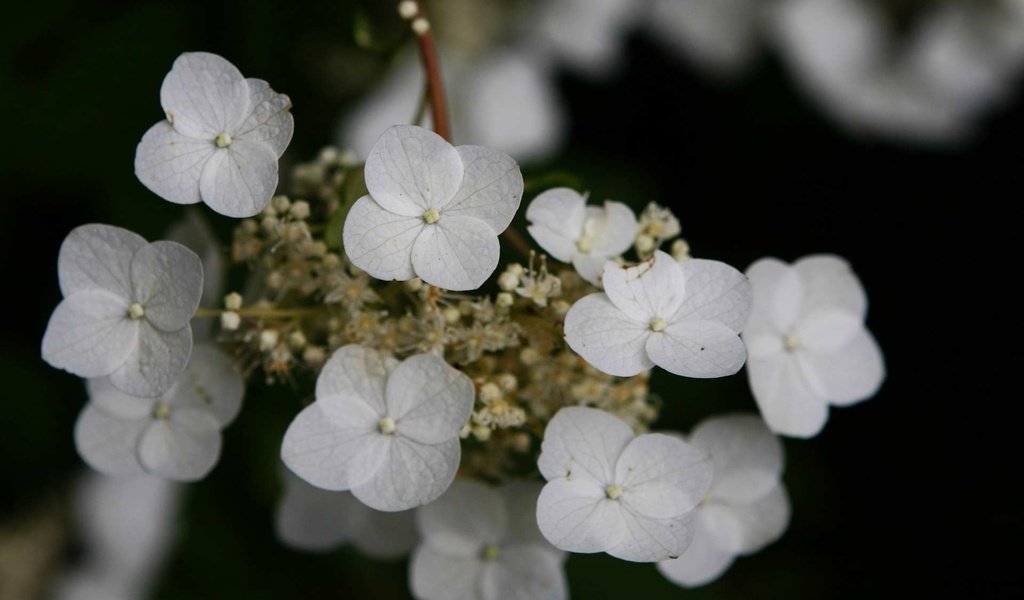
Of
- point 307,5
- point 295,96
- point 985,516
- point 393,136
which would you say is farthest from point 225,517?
point 985,516

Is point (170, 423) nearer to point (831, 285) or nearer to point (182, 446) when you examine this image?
point (182, 446)

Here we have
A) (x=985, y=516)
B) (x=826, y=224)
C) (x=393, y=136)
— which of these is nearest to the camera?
(x=393, y=136)

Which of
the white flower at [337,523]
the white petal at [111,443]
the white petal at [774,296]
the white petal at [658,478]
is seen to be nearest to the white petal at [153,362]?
the white petal at [111,443]

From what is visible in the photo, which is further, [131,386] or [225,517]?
[225,517]

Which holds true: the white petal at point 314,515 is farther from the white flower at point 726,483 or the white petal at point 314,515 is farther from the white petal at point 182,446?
the white flower at point 726,483

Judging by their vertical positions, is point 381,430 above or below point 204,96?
below

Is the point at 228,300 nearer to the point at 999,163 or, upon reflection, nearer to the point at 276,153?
the point at 276,153

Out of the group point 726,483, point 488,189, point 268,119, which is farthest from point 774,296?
point 268,119
